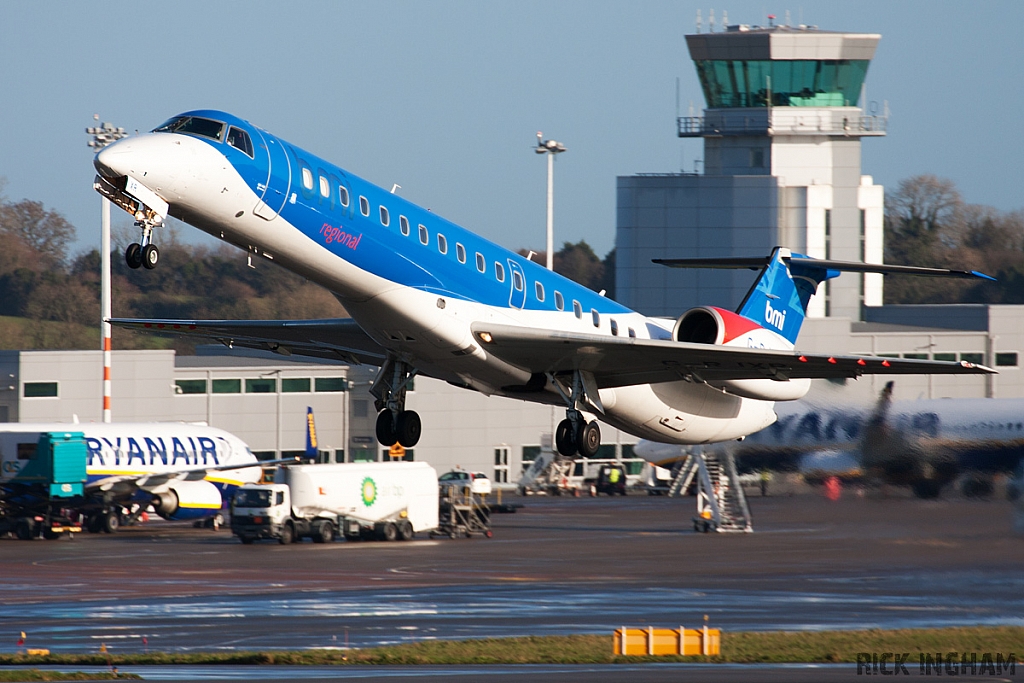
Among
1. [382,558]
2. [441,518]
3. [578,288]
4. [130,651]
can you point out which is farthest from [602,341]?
[441,518]

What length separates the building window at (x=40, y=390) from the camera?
60812mm

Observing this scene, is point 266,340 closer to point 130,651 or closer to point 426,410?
point 130,651

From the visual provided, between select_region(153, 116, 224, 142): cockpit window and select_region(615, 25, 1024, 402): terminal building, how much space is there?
194 feet

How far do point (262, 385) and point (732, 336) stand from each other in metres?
46.0

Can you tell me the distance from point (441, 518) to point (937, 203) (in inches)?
2480

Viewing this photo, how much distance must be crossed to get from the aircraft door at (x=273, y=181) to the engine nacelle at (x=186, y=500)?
37.8 metres

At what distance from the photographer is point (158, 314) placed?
3752 inches

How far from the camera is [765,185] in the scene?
76438 millimetres

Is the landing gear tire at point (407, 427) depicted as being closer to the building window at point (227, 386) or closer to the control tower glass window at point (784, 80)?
the building window at point (227, 386)

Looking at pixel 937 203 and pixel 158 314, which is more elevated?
pixel 937 203

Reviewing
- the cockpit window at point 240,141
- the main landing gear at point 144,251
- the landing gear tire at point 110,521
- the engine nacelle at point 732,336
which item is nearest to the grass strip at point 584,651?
the engine nacelle at point 732,336

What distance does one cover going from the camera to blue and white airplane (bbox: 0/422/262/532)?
2009 inches

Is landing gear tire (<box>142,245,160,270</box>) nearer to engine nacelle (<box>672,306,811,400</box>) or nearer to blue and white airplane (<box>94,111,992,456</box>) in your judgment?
blue and white airplane (<box>94,111,992,456</box>)

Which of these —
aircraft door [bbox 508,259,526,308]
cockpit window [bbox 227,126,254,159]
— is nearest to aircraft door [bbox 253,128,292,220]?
cockpit window [bbox 227,126,254,159]
